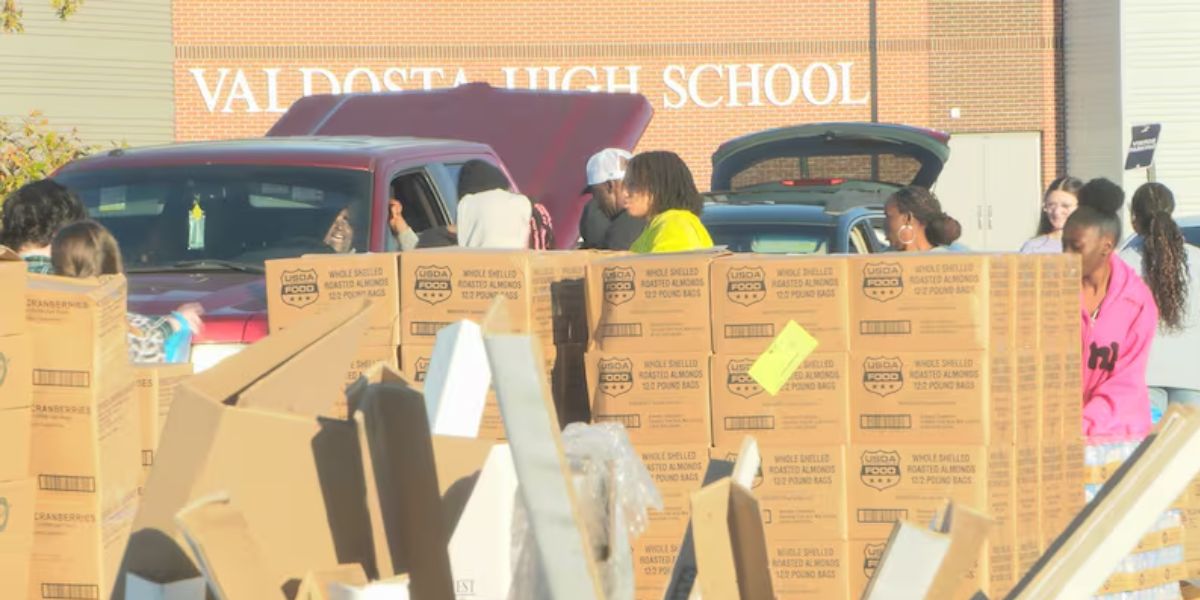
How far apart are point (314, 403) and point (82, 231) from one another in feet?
7.42

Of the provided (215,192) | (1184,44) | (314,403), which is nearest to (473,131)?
(215,192)

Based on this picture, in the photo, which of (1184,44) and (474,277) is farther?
(1184,44)

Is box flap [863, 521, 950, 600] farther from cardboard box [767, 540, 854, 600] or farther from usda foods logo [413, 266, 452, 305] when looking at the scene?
usda foods logo [413, 266, 452, 305]

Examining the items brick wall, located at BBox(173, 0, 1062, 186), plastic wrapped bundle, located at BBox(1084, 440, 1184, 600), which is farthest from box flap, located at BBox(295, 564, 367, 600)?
brick wall, located at BBox(173, 0, 1062, 186)

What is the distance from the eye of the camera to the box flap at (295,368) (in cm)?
361

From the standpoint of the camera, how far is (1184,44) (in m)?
29.7

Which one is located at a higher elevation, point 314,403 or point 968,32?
point 968,32

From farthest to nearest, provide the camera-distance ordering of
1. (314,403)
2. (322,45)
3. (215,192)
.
Answer: (322,45)
(215,192)
(314,403)

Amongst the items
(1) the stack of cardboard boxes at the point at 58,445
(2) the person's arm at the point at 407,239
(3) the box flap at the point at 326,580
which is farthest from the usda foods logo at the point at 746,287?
(2) the person's arm at the point at 407,239

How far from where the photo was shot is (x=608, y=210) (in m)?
8.90

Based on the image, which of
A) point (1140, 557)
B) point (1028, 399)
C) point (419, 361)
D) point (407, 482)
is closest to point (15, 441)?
point (407, 482)

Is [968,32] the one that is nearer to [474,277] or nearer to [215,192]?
[215,192]

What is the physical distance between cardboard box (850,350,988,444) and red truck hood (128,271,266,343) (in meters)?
2.85

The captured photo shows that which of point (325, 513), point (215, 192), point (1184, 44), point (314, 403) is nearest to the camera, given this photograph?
point (325, 513)
